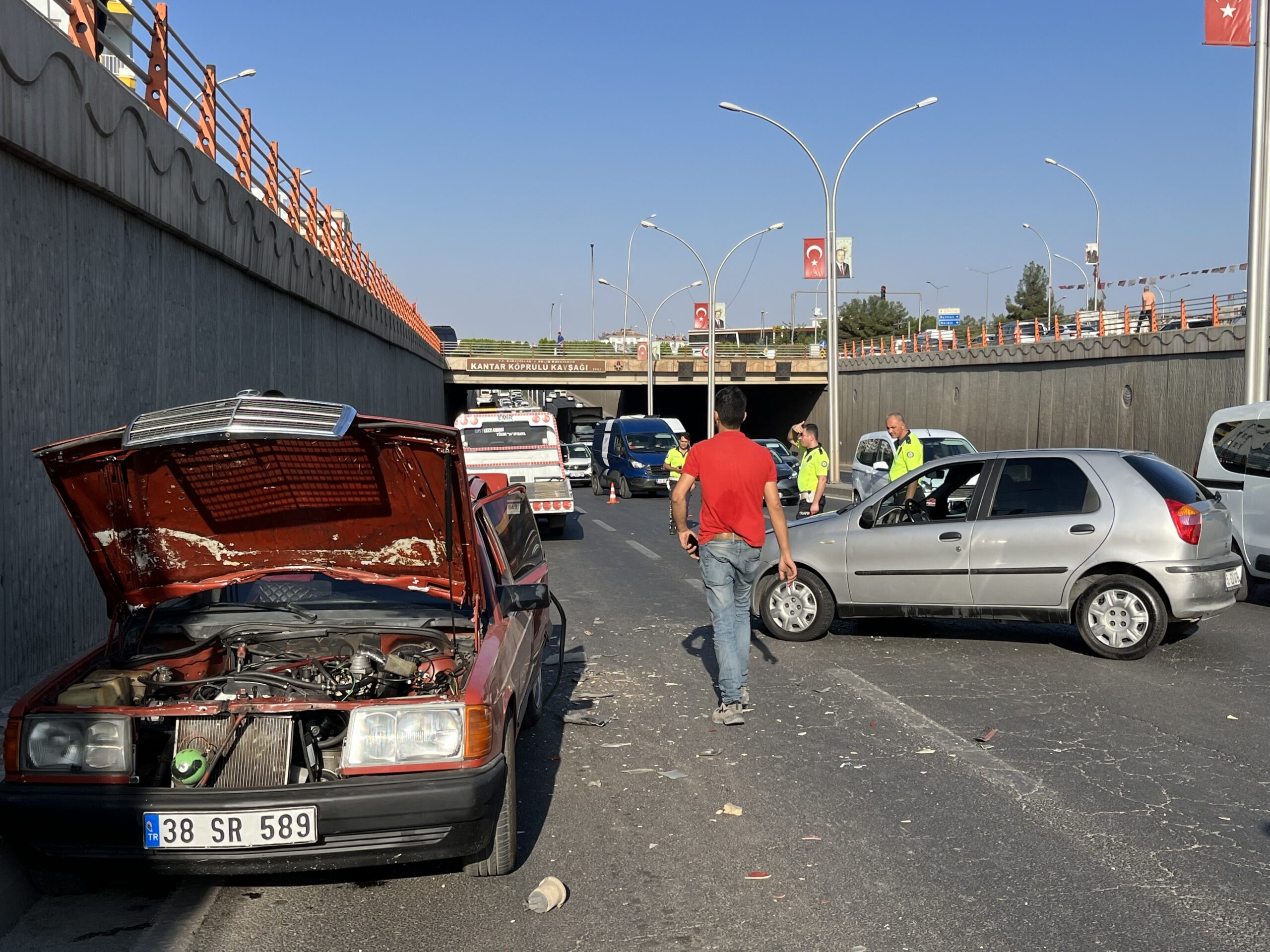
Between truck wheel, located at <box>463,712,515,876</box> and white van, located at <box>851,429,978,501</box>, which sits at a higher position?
white van, located at <box>851,429,978,501</box>

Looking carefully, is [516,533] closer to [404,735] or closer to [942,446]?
[404,735]

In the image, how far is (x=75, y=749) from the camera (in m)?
4.26

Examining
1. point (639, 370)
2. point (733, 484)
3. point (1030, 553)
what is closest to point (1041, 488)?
point (1030, 553)

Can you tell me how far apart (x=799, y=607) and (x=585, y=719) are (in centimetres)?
307

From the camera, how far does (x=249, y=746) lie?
14.1 ft

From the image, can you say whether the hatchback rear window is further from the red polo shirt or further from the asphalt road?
the red polo shirt

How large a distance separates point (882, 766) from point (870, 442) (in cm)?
1650

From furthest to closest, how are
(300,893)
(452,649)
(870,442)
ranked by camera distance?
(870,442) < (452,649) < (300,893)

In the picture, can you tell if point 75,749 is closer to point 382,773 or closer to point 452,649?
point 382,773

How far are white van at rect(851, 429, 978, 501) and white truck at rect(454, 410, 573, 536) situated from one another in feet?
15.8

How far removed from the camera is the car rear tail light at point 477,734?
14.0ft

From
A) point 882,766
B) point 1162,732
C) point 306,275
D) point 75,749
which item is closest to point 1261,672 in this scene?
point 1162,732

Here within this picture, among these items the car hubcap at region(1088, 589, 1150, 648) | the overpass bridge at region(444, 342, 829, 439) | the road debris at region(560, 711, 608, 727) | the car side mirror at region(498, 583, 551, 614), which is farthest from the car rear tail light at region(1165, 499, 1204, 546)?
the overpass bridge at region(444, 342, 829, 439)

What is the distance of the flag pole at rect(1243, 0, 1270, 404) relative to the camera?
55.0ft
